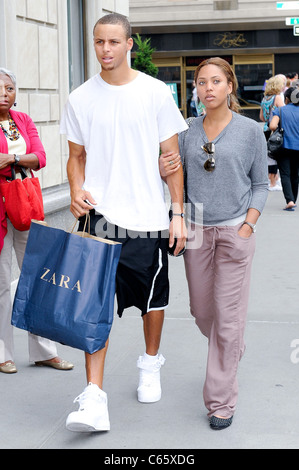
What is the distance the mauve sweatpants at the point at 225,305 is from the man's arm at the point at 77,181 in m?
0.58

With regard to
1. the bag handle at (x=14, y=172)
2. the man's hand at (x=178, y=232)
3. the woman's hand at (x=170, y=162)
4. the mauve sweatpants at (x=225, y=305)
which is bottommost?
the mauve sweatpants at (x=225, y=305)

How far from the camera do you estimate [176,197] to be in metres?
3.96

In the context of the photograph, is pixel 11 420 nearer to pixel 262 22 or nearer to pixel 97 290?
pixel 97 290

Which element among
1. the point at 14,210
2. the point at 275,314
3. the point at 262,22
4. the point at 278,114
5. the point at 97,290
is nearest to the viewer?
the point at 97,290

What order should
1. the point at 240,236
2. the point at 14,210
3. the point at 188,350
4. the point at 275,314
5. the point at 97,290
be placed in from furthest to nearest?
the point at 275,314, the point at 188,350, the point at 14,210, the point at 240,236, the point at 97,290

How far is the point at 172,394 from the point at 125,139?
4.87 ft

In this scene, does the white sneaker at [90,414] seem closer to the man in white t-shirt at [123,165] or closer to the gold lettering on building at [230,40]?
the man in white t-shirt at [123,165]

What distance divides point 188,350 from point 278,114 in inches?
288

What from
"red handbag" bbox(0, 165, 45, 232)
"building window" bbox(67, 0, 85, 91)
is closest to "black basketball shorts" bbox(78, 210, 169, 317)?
"red handbag" bbox(0, 165, 45, 232)

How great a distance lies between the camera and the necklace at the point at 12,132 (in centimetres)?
479

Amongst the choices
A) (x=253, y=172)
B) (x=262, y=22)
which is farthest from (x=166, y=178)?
(x=262, y=22)

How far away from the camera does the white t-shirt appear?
12.5 feet

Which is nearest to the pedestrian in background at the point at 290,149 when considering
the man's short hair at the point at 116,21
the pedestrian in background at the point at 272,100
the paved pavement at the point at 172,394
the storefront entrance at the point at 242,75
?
the pedestrian in background at the point at 272,100

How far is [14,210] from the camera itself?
183 inches
